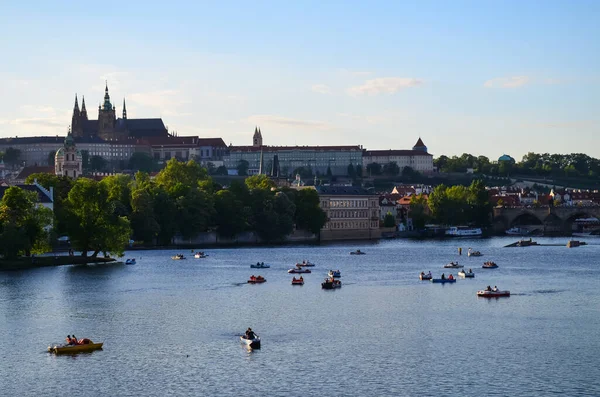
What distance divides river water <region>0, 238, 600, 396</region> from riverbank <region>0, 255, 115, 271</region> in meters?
1.30

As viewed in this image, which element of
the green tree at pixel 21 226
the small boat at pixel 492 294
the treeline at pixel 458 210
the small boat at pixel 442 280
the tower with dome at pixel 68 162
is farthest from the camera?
the tower with dome at pixel 68 162

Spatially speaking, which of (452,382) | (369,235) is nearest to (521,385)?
(452,382)

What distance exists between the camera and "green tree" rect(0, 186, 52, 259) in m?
74.9

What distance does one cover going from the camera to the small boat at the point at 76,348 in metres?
43.5

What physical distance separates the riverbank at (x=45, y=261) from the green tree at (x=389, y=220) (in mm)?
68887

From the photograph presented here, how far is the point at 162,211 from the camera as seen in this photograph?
108188mm

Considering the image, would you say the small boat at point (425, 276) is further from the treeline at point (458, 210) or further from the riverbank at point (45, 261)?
the treeline at point (458, 210)

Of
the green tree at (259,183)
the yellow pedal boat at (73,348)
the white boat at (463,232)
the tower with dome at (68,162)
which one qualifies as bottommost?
the yellow pedal boat at (73,348)

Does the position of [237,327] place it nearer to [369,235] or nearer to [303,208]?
[303,208]

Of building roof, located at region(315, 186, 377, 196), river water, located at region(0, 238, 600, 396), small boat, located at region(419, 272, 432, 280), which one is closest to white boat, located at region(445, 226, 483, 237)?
building roof, located at region(315, 186, 377, 196)

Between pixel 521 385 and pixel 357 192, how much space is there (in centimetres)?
11037

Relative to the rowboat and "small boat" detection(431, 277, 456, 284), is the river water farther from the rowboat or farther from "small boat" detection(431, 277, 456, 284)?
"small boat" detection(431, 277, 456, 284)

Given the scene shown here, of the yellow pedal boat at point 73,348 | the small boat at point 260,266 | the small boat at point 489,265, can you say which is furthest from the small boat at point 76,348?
the small boat at point 489,265

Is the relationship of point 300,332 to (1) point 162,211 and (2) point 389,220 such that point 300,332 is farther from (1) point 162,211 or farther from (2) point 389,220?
(2) point 389,220
